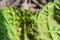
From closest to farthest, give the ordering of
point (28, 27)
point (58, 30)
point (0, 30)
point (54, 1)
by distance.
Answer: point (0, 30), point (28, 27), point (58, 30), point (54, 1)

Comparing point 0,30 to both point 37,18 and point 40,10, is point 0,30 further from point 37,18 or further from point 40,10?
point 40,10

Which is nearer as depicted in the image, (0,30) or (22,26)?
(0,30)

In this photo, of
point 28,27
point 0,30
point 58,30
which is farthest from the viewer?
point 58,30

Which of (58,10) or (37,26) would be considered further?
(58,10)

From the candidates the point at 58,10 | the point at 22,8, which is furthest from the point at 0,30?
the point at 58,10

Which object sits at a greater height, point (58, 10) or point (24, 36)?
point (58, 10)

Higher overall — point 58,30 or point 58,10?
point 58,10

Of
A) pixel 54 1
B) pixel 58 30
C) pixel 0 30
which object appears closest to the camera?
pixel 0 30

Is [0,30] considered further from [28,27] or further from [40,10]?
[40,10]

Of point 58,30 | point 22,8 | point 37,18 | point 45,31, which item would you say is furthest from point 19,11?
point 58,30
